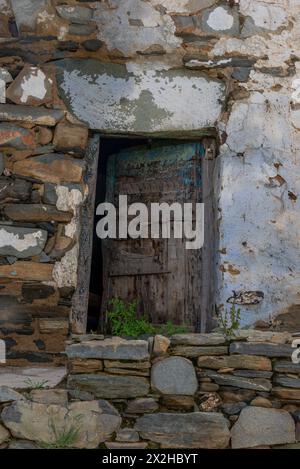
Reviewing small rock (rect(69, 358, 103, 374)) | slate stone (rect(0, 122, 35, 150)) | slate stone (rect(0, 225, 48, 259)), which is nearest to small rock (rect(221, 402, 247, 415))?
small rock (rect(69, 358, 103, 374))

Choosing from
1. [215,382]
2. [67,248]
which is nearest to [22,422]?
[215,382]

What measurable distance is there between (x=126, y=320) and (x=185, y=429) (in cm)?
137

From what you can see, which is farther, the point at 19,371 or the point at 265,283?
the point at 265,283

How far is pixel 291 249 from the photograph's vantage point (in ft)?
13.0

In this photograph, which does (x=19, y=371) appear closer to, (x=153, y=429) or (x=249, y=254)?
(x=153, y=429)

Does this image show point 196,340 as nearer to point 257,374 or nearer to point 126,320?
point 257,374

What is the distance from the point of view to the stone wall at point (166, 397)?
2836 millimetres

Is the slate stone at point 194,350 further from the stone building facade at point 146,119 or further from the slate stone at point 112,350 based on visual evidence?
the stone building facade at point 146,119

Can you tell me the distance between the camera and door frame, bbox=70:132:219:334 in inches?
158

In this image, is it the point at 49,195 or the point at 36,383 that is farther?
the point at 49,195

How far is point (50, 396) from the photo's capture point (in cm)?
289

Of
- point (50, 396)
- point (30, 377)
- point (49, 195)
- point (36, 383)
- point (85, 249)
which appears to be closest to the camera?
point (50, 396)

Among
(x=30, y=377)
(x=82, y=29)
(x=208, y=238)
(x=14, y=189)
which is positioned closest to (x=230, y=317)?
(x=208, y=238)

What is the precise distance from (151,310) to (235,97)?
1.67m
